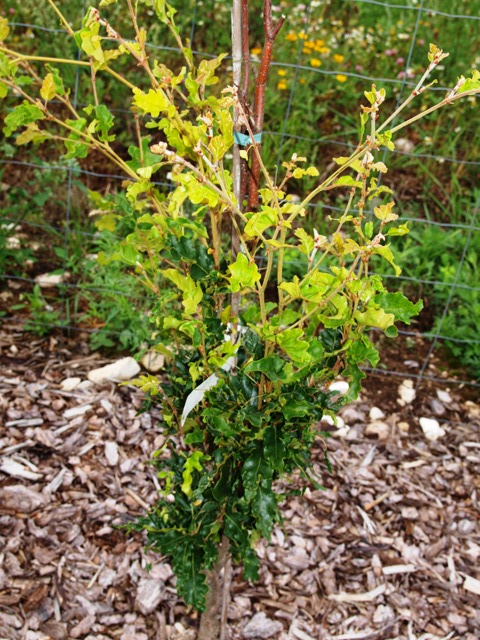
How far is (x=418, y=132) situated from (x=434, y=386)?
1.66 m

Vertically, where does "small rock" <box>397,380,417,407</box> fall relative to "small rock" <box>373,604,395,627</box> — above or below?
above

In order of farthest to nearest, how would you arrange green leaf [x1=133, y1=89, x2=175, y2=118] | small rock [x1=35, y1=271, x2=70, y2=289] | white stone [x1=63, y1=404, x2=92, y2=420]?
small rock [x1=35, y1=271, x2=70, y2=289] < white stone [x1=63, y1=404, x2=92, y2=420] < green leaf [x1=133, y1=89, x2=175, y2=118]

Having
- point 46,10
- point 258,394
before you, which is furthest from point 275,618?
point 46,10

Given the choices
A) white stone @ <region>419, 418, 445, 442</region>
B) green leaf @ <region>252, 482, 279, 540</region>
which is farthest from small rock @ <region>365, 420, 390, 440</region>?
green leaf @ <region>252, 482, 279, 540</region>

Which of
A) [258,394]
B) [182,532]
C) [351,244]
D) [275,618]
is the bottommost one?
[275,618]

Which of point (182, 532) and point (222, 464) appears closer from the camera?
point (222, 464)

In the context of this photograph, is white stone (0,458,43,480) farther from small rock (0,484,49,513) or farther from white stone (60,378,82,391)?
white stone (60,378,82,391)

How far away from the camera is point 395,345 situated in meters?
3.06

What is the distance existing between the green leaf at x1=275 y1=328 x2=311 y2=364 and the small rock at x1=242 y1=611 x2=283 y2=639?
1.14 metres

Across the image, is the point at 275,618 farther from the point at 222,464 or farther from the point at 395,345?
the point at 395,345

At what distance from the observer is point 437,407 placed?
110 inches

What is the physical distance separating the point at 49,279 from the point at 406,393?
159cm

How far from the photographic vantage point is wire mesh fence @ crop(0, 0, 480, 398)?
2881 mm

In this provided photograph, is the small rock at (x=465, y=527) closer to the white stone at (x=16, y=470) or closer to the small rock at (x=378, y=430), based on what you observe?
the small rock at (x=378, y=430)
